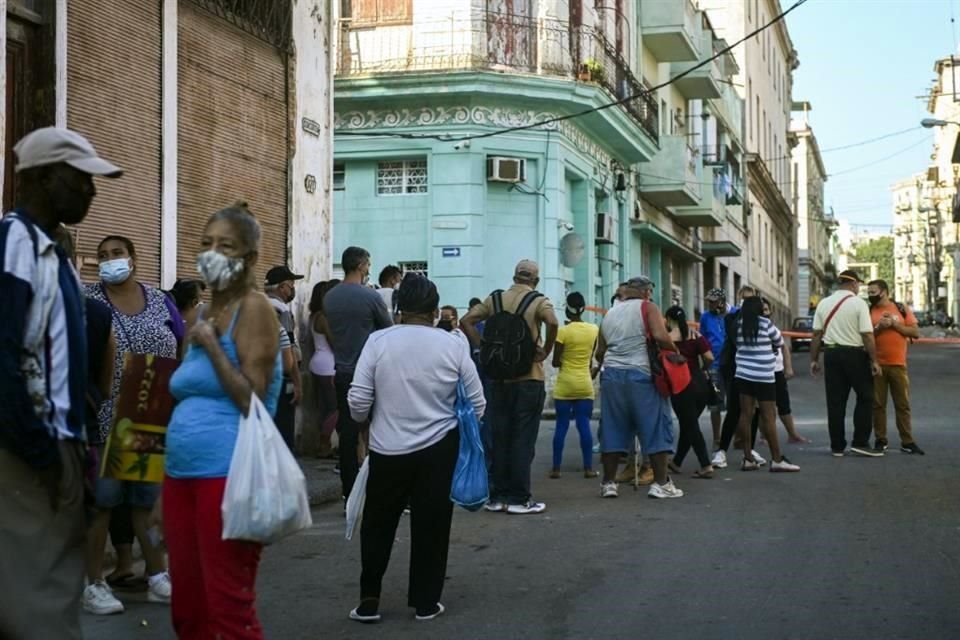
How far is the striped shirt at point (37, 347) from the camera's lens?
3.88 meters

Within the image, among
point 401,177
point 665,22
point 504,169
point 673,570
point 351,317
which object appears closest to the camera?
point 673,570

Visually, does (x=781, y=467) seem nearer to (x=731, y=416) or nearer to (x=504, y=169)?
(x=731, y=416)

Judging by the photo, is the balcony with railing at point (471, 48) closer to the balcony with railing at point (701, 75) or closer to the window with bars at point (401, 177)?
the window with bars at point (401, 177)

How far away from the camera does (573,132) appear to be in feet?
80.8

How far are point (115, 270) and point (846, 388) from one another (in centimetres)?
937

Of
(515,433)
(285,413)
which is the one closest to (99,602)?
(285,413)

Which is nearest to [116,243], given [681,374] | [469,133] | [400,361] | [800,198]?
[400,361]

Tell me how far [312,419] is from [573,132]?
12258 millimetres

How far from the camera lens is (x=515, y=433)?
10188mm

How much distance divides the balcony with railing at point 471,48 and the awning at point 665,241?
25.6 feet

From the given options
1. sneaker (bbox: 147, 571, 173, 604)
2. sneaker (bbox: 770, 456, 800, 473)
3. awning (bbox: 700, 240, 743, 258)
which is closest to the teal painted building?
sneaker (bbox: 770, 456, 800, 473)

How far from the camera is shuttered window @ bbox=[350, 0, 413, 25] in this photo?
22680mm

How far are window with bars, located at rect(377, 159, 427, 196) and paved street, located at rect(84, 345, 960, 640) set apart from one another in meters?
11.5

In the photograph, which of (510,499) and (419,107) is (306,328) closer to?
(510,499)
